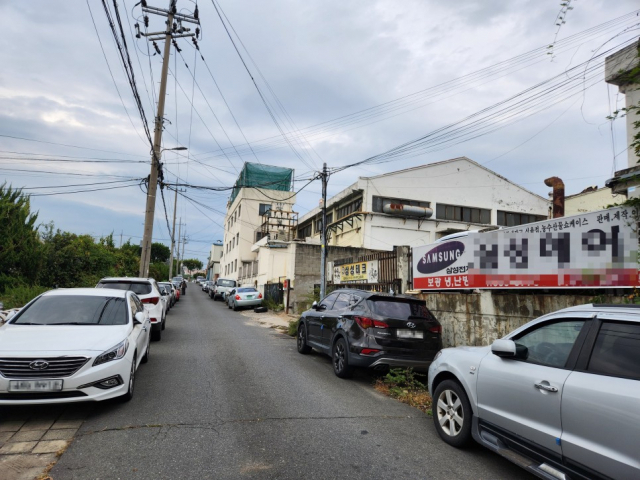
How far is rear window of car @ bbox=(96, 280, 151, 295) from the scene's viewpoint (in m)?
10.7

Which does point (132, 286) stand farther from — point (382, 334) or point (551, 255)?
point (551, 255)

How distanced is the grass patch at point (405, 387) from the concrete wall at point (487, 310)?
5.41ft

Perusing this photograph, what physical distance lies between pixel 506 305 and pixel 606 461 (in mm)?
5267

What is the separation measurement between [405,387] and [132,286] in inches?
297

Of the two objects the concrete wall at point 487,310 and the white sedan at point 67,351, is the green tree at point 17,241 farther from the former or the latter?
the concrete wall at point 487,310

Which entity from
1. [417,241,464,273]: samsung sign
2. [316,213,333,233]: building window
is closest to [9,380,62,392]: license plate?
[417,241,464,273]: samsung sign

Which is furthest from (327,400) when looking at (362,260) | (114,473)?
(362,260)

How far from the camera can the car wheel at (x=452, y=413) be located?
13.7 ft

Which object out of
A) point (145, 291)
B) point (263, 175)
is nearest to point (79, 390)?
point (145, 291)

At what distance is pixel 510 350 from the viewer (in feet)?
11.8

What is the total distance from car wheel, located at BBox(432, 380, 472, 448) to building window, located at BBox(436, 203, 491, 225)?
24725 millimetres

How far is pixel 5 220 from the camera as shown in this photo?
14289mm

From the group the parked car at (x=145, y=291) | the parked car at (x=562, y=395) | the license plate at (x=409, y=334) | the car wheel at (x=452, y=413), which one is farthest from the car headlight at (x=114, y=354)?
the parked car at (x=145, y=291)

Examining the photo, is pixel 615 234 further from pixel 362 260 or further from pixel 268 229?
pixel 268 229
